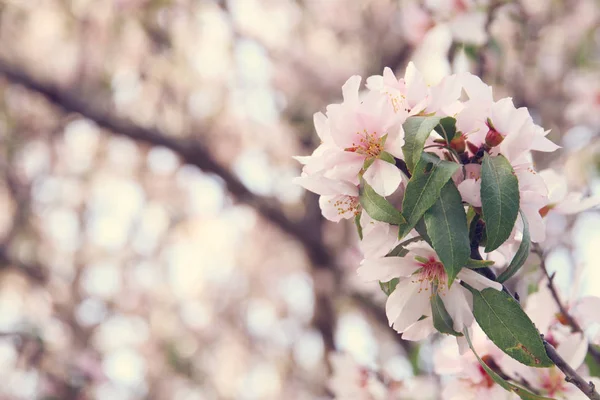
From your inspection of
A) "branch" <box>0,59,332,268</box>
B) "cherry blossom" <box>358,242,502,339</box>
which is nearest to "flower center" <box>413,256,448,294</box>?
"cherry blossom" <box>358,242,502,339</box>

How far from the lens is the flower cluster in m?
0.51

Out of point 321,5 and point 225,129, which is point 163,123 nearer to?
point 225,129

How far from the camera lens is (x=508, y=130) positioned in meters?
0.57

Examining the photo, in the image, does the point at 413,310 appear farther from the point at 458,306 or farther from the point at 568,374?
the point at 568,374

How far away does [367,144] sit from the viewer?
57 centimetres

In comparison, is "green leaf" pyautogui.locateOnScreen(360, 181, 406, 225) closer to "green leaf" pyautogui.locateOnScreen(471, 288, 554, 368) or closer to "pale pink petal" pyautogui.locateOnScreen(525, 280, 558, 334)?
"green leaf" pyautogui.locateOnScreen(471, 288, 554, 368)

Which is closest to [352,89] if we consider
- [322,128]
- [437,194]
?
[322,128]

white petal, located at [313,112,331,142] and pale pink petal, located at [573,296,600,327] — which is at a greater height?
white petal, located at [313,112,331,142]

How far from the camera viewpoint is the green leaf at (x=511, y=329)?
508 mm

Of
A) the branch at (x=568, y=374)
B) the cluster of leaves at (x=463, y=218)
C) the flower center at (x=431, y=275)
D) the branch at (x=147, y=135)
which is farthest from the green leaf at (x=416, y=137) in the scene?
the branch at (x=147, y=135)

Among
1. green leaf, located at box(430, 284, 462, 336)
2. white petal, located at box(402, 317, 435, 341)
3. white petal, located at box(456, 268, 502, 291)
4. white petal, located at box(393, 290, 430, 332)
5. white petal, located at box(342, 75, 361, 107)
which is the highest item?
white petal, located at box(342, 75, 361, 107)

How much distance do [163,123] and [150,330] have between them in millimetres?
1951

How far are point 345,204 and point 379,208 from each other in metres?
0.08

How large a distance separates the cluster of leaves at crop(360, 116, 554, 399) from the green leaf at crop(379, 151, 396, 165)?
2cm
